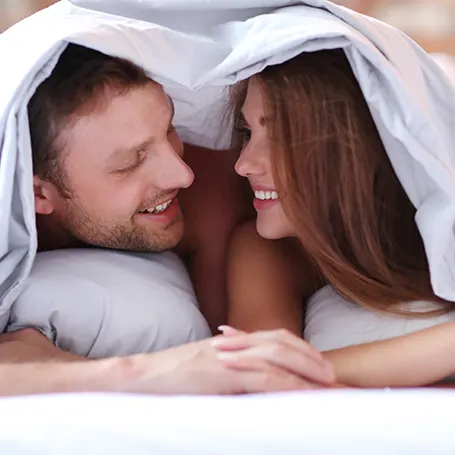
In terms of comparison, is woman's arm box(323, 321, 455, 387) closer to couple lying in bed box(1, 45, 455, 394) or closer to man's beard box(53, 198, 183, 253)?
couple lying in bed box(1, 45, 455, 394)

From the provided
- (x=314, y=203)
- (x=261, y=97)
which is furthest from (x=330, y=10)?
(x=314, y=203)

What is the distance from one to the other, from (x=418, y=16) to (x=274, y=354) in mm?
1282

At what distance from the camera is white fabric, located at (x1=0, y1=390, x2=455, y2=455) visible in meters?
0.65

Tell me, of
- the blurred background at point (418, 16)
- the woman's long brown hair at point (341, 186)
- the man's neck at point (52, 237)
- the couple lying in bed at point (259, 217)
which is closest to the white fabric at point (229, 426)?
the couple lying in bed at point (259, 217)

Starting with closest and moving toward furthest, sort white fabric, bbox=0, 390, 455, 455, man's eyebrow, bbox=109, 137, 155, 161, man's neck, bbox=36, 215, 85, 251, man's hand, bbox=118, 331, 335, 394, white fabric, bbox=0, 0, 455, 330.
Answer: white fabric, bbox=0, 390, 455, 455, man's hand, bbox=118, 331, 335, 394, white fabric, bbox=0, 0, 455, 330, man's eyebrow, bbox=109, 137, 155, 161, man's neck, bbox=36, 215, 85, 251

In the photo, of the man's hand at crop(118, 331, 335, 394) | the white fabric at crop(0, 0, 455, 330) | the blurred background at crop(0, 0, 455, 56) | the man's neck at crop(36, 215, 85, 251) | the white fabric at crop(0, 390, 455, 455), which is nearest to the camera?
the white fabric at crop(0, 390, 455, 455)

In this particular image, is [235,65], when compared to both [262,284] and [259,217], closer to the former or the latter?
[259,217]

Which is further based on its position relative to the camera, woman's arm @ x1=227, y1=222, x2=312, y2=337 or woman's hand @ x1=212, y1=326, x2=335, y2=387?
woman's arm @ x1=227, y1=222, x2=312, y2=337

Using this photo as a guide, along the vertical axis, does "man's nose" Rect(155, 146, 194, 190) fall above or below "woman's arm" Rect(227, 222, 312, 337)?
above

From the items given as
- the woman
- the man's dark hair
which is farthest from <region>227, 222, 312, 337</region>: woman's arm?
the man's dark hair

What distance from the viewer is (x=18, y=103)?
35.7 inches

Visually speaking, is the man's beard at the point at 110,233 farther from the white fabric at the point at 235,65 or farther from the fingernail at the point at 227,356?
the fingernail at the point at 227,356

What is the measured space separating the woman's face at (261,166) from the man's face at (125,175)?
0.10 metres

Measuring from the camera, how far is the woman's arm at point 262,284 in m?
1.09
